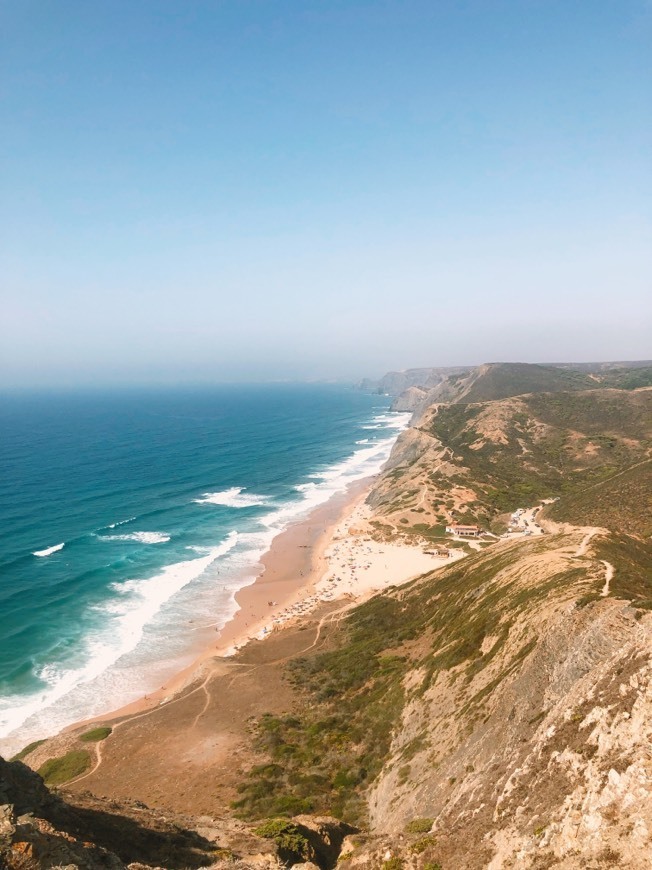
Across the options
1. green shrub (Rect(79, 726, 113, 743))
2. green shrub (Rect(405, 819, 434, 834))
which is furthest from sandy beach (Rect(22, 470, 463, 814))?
green shrub (Rect(405, 819, 434, 834))

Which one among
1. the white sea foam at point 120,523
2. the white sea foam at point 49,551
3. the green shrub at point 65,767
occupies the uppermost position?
the white sea foam at point 120,523

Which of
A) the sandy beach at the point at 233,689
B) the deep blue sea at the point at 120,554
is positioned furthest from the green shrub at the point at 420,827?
the deep blue sea at the point at 120,554

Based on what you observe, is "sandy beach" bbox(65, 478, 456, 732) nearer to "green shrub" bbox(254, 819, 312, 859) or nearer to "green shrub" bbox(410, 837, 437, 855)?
"green shrub" bbox(254, 819, 312, 859)

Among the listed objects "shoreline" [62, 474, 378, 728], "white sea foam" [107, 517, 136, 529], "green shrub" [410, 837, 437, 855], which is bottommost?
"shoreline" [62, 474, 378, 728]

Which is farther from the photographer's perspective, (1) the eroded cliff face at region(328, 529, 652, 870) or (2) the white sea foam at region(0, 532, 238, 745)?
(2) the white sea foam at region(0, 532, 238, 745)

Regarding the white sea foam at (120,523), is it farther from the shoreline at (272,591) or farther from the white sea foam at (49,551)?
the shoreline at (272,591)

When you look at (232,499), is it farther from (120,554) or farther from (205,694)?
(205,694)

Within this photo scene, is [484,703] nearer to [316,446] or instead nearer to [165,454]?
[165,454]

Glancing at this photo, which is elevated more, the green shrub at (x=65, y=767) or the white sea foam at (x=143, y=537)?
the white sea foam at (x=143, y=537)
